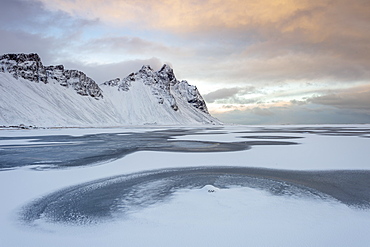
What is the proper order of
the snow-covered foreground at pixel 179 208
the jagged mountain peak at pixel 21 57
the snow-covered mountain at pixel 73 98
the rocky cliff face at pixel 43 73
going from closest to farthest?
the snow-covered foreground at pixel 179 208
the snow-covered mountain at pixel 73 98
the rocky cliff face at pixel 43 73
the jagged mountain peak at pixel 21 57

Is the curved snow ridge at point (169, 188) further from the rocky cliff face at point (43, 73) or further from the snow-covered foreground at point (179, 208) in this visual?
the rocky cliff face at point (43, 73)

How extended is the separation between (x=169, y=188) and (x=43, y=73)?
120 metres

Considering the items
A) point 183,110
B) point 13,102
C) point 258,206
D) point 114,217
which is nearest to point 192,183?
point 258,206

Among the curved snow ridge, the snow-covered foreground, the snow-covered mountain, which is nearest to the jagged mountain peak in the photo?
the snow-covered mountain

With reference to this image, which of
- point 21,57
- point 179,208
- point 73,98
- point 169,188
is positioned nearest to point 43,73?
point 21,57

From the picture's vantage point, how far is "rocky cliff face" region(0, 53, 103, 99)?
96750 millimetres

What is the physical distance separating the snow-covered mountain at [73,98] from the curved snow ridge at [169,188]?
7434 centimetres

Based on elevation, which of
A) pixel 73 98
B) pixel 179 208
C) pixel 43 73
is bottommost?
pixel 179 208

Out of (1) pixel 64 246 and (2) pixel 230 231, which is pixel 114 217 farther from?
(2) pixel 230 231

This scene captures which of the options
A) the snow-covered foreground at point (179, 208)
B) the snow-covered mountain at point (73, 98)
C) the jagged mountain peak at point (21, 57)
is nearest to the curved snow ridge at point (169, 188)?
the snow-covered foreground at point (179, 208)

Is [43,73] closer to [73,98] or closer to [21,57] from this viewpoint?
[21,57]

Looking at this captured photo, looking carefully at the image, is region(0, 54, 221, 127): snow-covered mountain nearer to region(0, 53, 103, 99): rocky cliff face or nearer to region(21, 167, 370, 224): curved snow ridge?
region(0, 53, 103, 99): rocky cliff face

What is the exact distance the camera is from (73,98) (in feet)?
365

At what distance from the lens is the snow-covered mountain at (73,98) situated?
259ft
